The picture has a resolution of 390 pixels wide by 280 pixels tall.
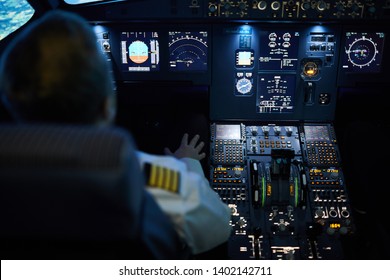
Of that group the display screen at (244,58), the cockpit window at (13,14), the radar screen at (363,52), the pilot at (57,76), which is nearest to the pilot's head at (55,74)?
the pilot at (57,76)

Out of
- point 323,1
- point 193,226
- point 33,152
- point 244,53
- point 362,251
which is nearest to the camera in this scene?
point 33,152

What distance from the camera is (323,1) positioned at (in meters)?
3.01

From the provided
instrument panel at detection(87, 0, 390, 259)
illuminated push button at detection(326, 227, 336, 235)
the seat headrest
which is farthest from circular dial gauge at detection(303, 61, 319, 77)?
the seat headrest

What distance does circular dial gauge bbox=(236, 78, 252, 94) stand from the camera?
3322 millimetres

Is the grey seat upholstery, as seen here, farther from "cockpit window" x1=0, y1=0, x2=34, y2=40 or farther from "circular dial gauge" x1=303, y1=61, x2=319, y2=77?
"circular dial gauge" x1=303, y1=61, x2=319, y2=77

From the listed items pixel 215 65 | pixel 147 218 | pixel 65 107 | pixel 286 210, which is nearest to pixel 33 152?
pixel 65 107

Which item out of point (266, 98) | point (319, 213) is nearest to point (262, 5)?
point (266, 98)

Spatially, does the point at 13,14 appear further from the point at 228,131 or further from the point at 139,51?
the point at 228,131

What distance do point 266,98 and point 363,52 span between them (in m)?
0.74

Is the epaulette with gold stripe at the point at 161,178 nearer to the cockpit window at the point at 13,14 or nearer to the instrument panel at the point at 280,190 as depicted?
the instrument panel at the point at 280,190

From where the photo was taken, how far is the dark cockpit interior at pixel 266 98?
2895 mm

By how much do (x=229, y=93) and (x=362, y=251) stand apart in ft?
4.62

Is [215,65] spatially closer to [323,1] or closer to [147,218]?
[323,1]

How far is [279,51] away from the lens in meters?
3.24
